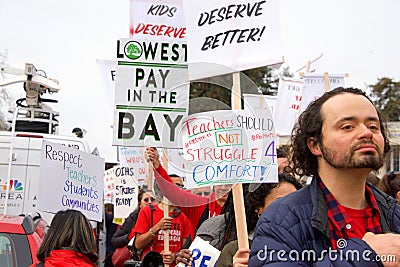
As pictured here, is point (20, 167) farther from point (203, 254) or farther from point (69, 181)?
point (203, 254)

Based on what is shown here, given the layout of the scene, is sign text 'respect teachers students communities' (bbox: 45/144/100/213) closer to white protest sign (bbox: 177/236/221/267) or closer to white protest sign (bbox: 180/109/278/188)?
white protest sign (bbox: 180/109/278/188)

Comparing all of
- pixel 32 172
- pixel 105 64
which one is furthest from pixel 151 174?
pixel 105 64

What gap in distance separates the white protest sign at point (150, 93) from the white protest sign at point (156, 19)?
0.18 meters

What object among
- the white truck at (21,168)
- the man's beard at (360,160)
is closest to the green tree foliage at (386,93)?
the white truck at (21,168)

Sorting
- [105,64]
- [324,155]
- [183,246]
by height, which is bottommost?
[183,246]

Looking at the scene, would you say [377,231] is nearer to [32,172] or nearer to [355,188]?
[355,188]

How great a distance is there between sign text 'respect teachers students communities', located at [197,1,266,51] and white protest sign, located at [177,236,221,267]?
4.08ft

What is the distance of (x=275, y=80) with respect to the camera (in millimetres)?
33500

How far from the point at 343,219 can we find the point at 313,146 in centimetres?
35

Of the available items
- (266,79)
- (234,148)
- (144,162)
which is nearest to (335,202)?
(234,148)

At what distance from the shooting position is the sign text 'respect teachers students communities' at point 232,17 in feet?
13.2

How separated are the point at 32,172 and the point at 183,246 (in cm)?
251

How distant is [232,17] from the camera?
4062 mm

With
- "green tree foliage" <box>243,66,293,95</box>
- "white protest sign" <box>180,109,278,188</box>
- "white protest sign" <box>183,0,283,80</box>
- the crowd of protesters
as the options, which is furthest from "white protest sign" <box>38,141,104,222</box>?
"green tree foliage" <box>243,66,293,95</box>
